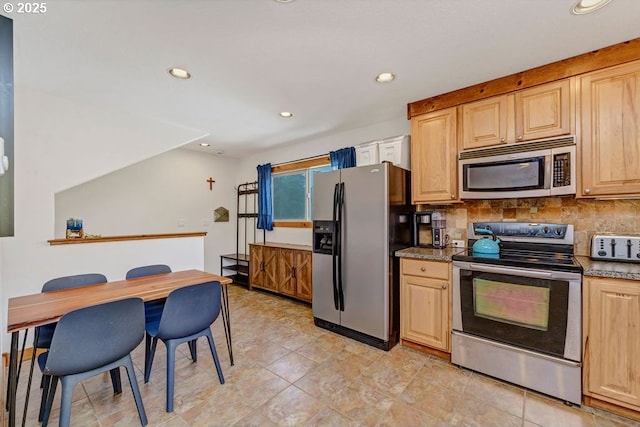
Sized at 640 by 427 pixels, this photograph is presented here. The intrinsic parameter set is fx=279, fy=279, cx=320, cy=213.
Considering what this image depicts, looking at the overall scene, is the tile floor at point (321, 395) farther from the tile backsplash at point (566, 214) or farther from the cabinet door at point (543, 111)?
the cabinet door at point (543, 111)

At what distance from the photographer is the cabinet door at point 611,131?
194cm

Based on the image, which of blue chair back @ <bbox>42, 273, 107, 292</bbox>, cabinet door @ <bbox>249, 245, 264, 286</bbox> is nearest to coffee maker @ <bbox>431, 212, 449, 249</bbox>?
cabinet door @ <bbox>249, 245, 264, 286</bbox>

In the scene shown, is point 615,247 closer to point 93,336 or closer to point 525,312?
point 525,312

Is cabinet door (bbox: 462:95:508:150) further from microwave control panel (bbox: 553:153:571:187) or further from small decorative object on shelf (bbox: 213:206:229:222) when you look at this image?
small decorative object on shelf (bbox: 213:206:229:222)

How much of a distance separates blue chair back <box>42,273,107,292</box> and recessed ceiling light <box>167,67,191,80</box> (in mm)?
1814

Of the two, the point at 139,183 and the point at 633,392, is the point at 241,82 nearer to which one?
the point at 139,183

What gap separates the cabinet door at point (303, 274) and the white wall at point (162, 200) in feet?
7.01

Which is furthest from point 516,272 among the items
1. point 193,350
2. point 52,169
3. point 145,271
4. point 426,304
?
point 52,169

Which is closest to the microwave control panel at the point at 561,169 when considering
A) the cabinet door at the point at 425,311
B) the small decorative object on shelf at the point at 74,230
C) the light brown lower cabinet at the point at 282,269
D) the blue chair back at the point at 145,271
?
the cabinet door at the point at 425,311

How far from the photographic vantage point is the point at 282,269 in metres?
4.30

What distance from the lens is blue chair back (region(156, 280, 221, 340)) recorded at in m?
1.88

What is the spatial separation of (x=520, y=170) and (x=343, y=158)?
6.62ft

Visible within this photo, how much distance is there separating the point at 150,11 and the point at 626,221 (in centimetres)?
364

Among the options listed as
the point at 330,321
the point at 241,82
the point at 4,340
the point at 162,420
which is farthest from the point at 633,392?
the point at 4,340
